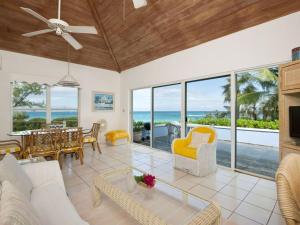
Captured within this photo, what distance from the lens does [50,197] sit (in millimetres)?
1567

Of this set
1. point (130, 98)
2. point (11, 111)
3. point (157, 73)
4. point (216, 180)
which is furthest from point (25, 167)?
point (130, 98)

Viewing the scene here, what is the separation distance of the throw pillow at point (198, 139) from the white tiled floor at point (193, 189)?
25.7 inches

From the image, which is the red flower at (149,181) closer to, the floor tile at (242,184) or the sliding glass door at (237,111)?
the floor tile at (242,184)

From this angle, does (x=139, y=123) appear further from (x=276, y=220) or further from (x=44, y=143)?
(x=276, y=220)

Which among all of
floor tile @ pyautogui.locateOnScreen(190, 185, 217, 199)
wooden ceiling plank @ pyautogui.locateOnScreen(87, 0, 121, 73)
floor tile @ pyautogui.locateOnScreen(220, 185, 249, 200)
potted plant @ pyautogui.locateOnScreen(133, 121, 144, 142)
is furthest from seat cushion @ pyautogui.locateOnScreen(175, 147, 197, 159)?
wooden ceiling plank @ pyautogui.locateOnScreen(87, 0, 121, 73)

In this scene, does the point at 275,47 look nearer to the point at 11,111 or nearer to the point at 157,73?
the point at 157,73

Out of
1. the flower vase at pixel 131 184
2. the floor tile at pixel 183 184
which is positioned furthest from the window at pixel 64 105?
the floor tile at pixel 183 184

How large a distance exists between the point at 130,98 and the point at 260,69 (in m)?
4.26

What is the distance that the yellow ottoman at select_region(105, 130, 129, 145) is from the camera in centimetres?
550

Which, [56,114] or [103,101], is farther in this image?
[103,101]

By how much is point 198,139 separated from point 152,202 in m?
1.83

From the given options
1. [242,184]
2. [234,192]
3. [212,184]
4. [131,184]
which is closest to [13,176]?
[131,184]

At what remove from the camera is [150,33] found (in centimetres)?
415

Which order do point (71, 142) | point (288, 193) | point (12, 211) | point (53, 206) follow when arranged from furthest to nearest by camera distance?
1. point (71, 142)
2. point (53, 206)
3. point (288, 193)
4. point (12, 211)
